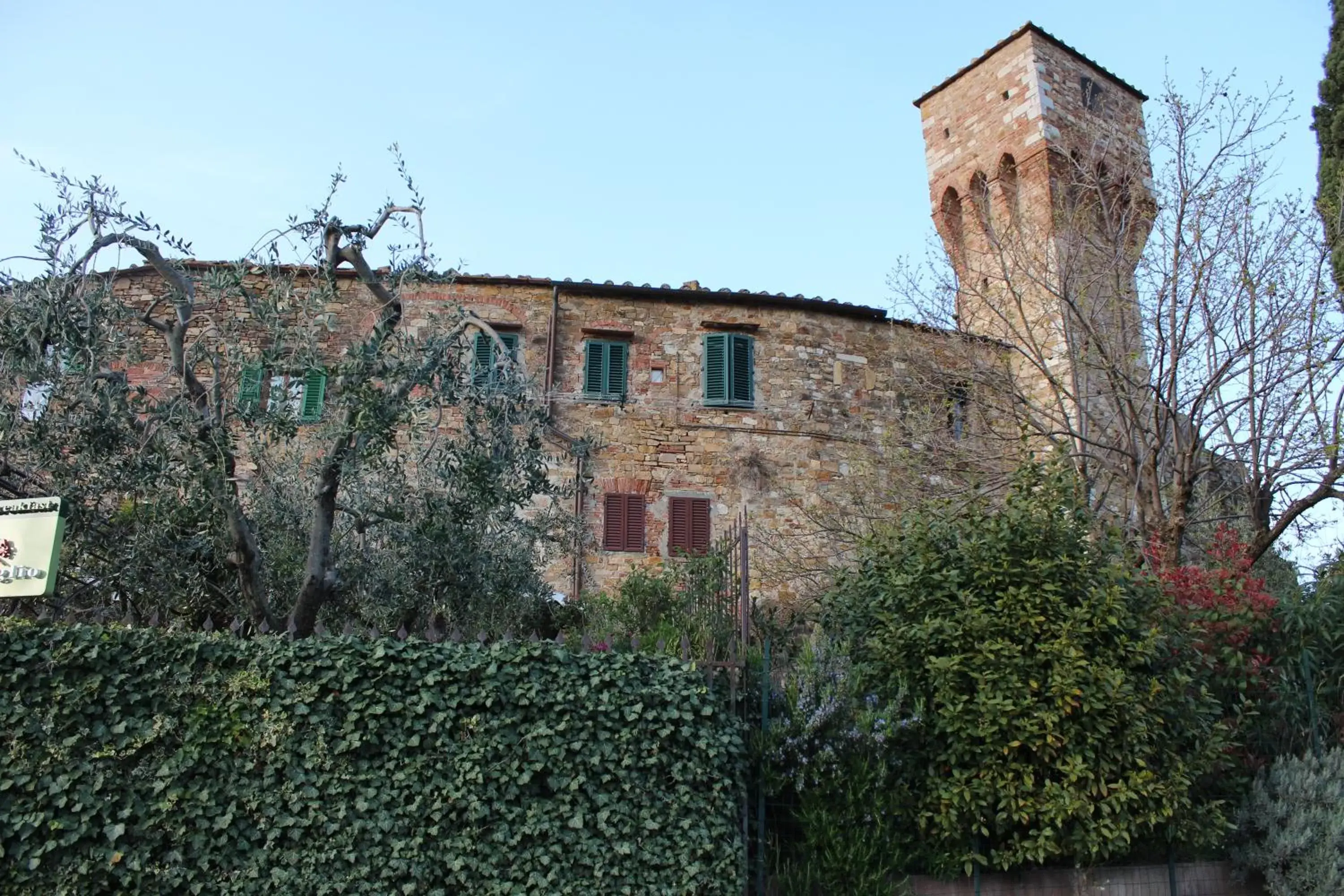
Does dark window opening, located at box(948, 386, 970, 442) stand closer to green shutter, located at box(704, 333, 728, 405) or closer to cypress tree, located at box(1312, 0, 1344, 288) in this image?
green shutter, located at box(704, 333, 728, 405)

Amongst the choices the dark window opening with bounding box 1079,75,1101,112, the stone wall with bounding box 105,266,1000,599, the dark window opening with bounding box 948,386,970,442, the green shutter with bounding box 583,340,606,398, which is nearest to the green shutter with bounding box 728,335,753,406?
the stone wall with bounding box 105,266,1000,599

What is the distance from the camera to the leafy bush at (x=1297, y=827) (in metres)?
6.98

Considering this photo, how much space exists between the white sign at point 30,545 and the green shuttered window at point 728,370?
10.0 metres

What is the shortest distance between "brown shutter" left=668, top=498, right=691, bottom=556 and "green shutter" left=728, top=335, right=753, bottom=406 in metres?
1.65

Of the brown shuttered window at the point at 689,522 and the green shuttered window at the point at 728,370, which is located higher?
the green shuttered window at the point at 728,370

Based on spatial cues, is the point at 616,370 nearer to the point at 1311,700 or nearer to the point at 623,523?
the point at 623,523

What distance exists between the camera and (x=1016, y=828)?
272 inches

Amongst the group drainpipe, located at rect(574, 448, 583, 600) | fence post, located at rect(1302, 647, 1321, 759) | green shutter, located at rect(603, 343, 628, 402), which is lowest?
fence post, located at rect(1302, 647, 1321, 759)

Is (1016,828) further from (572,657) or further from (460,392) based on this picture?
(460,392)

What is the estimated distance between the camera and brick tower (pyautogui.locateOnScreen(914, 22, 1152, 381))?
A: 471 inches

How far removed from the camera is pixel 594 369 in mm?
14984

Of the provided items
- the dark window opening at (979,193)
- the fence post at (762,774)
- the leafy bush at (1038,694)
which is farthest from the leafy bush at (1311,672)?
the dark window opening at (979,193)

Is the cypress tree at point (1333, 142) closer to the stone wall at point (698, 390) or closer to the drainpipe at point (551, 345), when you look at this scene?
the stone wall at point (698, 390)

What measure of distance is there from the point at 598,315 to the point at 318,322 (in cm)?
814
